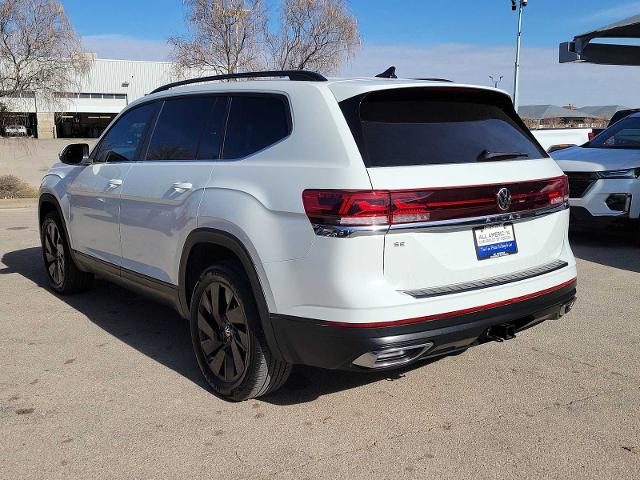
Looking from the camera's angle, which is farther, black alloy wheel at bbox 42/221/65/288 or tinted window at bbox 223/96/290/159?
black alloy wheel at bbox 42/221/65/288

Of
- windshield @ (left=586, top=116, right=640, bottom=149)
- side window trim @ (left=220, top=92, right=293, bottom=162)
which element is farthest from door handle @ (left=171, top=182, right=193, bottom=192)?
windshield @ (left=586, top=116, right=640, bottom=149)

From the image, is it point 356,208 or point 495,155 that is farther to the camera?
point 495,155

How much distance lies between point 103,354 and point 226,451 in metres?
1.72

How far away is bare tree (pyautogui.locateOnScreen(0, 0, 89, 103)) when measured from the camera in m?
19.4

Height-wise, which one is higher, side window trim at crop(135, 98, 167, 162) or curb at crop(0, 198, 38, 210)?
side window trim at crop(135, 98, 167, 162)

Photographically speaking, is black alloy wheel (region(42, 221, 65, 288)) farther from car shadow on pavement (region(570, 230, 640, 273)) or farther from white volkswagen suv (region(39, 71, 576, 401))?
car shadow on pavement (region(570, 230, 640, 273))

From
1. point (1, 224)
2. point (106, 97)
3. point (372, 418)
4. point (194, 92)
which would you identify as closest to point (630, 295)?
point (372, 418)

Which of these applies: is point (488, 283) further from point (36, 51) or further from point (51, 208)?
point (36, 51)

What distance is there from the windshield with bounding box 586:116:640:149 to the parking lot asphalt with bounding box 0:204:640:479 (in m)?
4.45

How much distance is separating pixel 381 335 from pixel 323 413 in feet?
2.75

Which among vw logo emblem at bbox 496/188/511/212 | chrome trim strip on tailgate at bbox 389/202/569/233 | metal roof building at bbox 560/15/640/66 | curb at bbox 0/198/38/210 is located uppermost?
metal roof building at bbox 560/15/640/66

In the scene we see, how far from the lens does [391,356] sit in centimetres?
299

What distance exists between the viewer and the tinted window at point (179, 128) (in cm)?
408

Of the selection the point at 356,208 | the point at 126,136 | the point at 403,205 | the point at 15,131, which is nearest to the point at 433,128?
the point at 403,205
